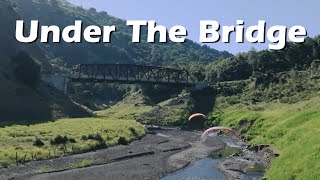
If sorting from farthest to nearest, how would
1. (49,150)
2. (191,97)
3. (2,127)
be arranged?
(191,97) < (2,127) < (49,150)

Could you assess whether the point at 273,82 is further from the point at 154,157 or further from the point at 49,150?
the point at 49,150

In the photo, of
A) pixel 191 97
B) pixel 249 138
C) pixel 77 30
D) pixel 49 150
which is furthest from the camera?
pixel 191 97

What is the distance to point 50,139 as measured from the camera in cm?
7981

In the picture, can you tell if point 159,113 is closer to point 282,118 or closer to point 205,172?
point 282,118

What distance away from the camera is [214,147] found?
315ft

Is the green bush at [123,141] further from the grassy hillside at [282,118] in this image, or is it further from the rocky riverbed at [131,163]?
the grassy hillside at [282,118]

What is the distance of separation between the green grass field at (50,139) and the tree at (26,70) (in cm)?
3654

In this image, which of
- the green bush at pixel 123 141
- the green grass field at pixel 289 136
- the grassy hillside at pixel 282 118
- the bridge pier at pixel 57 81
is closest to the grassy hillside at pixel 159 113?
the grassy hillside at pixel 282 118

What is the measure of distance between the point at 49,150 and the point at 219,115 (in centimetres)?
7781

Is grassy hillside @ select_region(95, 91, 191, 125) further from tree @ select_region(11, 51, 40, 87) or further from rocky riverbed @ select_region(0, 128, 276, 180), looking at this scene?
rocky riverbed @ select_region(0, 128, 276, 180)

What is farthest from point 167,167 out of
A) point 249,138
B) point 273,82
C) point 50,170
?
point 273,82

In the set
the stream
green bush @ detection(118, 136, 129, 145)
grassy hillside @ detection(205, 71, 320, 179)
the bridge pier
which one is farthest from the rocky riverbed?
the bridge pier

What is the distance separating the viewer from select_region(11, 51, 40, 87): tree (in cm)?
13614

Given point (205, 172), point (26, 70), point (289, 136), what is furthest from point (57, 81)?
point (205, 172)
